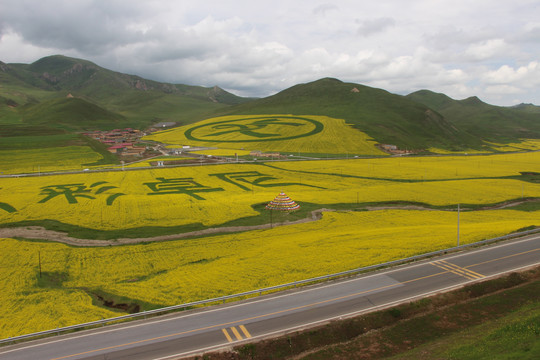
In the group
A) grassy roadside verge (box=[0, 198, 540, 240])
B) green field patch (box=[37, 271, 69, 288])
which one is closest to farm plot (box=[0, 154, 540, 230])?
grassy roadside verge (box=[0, 198, 540, 240])

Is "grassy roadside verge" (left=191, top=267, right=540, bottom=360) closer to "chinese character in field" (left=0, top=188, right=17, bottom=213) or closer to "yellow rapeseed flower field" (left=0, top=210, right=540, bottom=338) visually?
"yellow rapeseed flower field" (left=0, top=210, right=540, bottom=338)

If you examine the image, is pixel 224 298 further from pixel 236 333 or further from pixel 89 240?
pixel 89 240

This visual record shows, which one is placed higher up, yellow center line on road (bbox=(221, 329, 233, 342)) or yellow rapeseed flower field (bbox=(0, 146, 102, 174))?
yellow rapeseed flower field (bbox=(0, 146, 102, 174))

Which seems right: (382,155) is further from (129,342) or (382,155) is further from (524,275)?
(129,342)

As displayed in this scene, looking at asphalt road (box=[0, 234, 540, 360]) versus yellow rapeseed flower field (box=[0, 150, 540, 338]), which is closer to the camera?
asphalt road (box=[0, 234, 540, 360])

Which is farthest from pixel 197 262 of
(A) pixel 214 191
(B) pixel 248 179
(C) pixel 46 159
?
(C) pixel 46 159

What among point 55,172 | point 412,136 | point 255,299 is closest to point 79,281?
point 255,299

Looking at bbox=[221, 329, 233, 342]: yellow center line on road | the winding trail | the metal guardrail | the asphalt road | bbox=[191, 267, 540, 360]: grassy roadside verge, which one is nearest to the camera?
bbox=[191, 267, 540, 360]: grassy roadside verge
